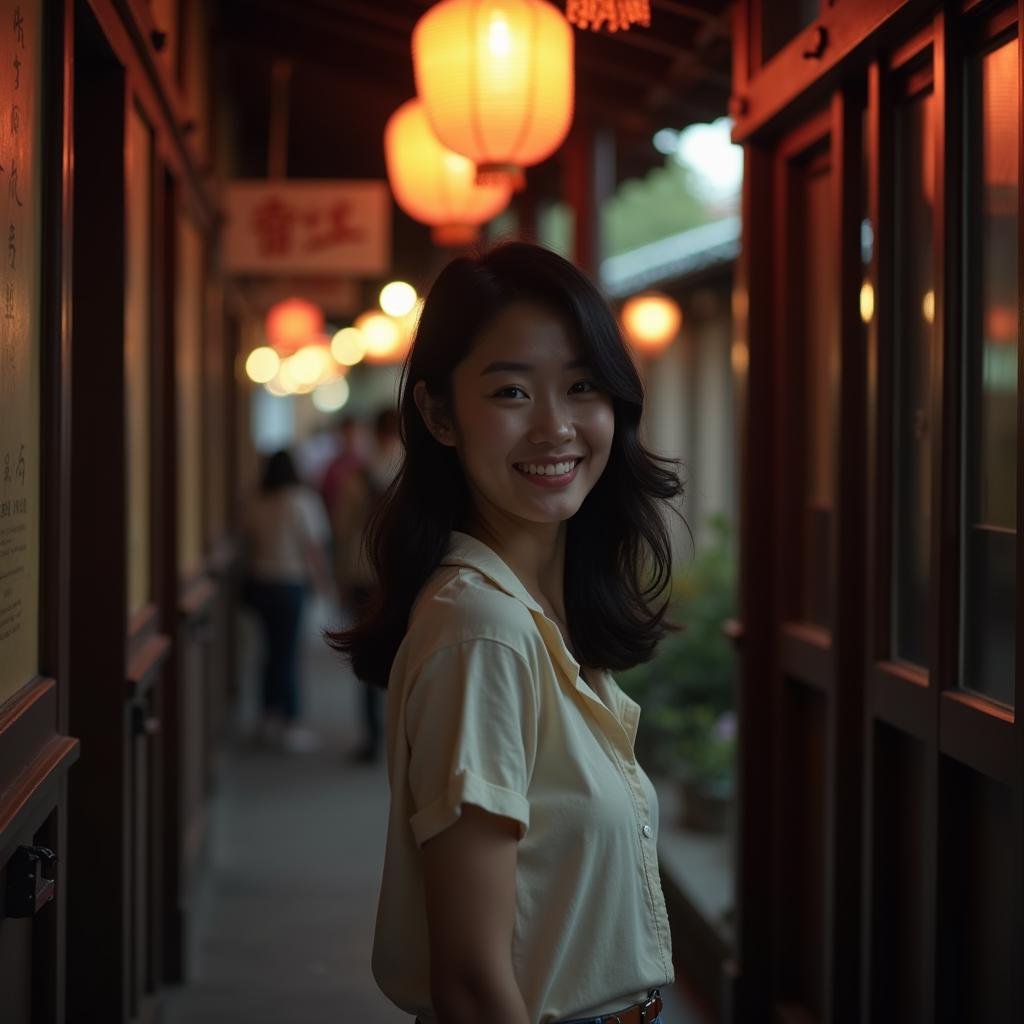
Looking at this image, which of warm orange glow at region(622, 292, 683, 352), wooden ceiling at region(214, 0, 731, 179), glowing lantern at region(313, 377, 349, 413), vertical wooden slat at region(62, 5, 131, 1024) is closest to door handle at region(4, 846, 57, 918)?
vertical wooden slat at region(62, 5, 131, 1024)

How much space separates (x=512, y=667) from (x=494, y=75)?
266 cm

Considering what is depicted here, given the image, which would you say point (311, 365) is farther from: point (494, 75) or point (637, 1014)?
point (637, 1014)

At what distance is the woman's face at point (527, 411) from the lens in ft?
6.39

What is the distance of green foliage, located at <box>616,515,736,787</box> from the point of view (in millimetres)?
7055

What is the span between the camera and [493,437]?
6.41 ft

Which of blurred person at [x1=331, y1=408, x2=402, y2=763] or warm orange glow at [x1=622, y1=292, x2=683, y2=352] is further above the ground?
warm orange glow at [x1=622, y1=292, x2=683, y2=352]

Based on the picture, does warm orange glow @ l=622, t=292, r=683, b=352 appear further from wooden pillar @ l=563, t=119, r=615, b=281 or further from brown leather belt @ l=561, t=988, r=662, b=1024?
brown leather belt @ l=561, t=988, r=662, b=1024

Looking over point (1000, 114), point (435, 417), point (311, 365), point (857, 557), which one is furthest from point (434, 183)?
point (311, 365)

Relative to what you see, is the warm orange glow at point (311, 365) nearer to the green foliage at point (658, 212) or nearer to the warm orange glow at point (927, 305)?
the warm orange glow at point (927, 305)

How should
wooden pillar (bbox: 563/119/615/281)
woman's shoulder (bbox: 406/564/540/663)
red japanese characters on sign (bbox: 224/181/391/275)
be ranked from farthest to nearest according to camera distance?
red japanese characters on sign (bbox: 224/181/391/275) → wooden pillar (bbox: 563/119/615/281) → woman's shoulder (bbox: 406/564/540/663)

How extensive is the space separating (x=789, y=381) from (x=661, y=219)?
140ft

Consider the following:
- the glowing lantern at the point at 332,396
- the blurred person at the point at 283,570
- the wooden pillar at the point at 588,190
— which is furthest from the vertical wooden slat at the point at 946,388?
the glowing lantern at the point at 332,396

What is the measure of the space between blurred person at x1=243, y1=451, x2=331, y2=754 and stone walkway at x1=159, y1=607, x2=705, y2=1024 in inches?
16.9

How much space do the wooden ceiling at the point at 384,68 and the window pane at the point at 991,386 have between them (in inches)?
75.8
